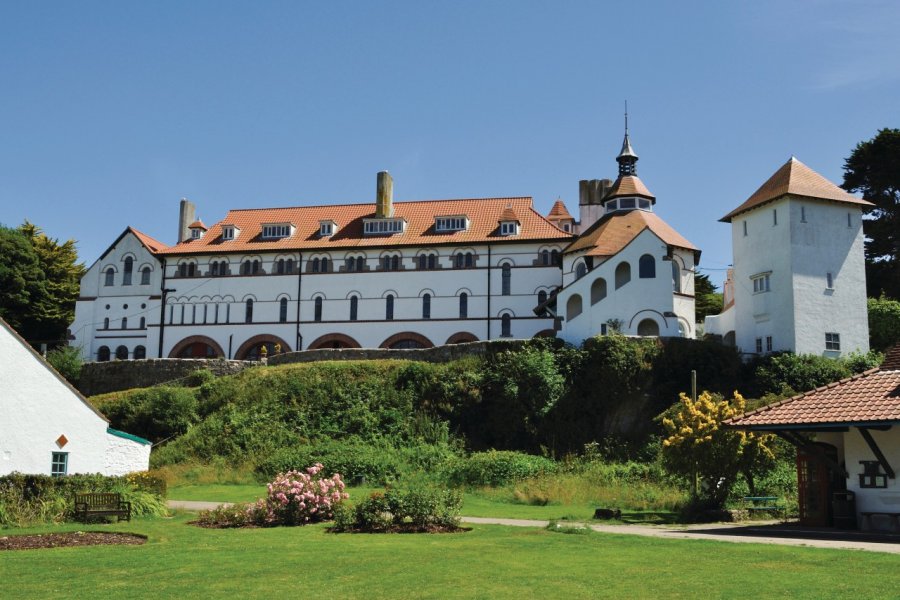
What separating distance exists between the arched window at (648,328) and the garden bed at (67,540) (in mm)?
33718

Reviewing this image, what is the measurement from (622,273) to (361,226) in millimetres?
23468

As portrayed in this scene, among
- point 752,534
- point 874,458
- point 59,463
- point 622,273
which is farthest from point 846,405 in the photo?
point 622,273

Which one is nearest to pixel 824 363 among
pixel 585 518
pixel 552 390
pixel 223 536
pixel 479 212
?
pixel 552 390

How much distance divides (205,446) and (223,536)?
78.2ft

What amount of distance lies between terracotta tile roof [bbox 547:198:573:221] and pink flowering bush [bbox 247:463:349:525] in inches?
1901

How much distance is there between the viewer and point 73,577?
47.2 ft

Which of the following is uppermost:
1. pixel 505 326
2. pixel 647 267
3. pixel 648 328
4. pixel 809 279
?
pixel 647 267

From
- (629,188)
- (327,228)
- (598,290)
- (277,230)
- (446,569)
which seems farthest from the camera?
(277,230)

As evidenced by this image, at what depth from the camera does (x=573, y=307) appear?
2103 inches

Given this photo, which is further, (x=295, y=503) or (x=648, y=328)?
(x=648, y=328)

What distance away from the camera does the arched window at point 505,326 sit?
61531 millimetres

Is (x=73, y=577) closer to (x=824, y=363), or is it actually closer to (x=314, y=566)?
(x=314, y=566)

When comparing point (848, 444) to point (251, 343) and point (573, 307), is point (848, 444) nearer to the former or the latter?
point (573, 307)

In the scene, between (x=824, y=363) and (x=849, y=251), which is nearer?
(x=824, y=363)
